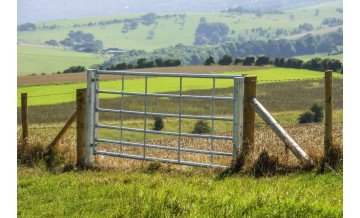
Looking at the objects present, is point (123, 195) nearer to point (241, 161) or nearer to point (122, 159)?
point (241, 161)

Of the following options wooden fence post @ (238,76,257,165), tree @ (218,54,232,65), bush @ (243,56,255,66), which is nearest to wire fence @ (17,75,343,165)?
bush @ (243,56,255,66)

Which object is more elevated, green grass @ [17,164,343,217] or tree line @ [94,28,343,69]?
tree line @ [94,28,343,69]

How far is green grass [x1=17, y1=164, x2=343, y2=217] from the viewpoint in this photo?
747 centimetres

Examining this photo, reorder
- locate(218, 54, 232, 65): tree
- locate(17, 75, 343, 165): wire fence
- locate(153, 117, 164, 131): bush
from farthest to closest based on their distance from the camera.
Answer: locate(218, 54, 232, 65): tree < locate(17, 75, 343, 165): wire fence < locate(153, 117, 164, 131): bush

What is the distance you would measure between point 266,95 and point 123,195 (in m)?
47.0

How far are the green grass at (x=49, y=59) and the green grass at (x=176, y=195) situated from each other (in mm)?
100403

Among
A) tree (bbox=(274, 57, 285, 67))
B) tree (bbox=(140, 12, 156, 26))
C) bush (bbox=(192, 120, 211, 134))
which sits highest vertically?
tree (bbox=(140, 12, 156, 26))

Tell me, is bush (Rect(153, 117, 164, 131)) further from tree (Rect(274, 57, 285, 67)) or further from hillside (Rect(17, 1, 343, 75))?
hillside (Rect(17, 1, 343, 75))

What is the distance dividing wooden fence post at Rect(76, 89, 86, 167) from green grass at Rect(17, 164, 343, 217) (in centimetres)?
98

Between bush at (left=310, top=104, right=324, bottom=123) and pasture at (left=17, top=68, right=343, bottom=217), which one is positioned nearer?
A: pasture at (left=17, top=68, right=343, bottom=217)

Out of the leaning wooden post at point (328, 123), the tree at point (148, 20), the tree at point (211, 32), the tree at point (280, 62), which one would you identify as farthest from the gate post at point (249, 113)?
the tree at point (148, 20)

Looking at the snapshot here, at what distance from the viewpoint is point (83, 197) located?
363 inches

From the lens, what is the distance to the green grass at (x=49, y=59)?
115m

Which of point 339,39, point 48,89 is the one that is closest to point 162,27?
point 339,39
